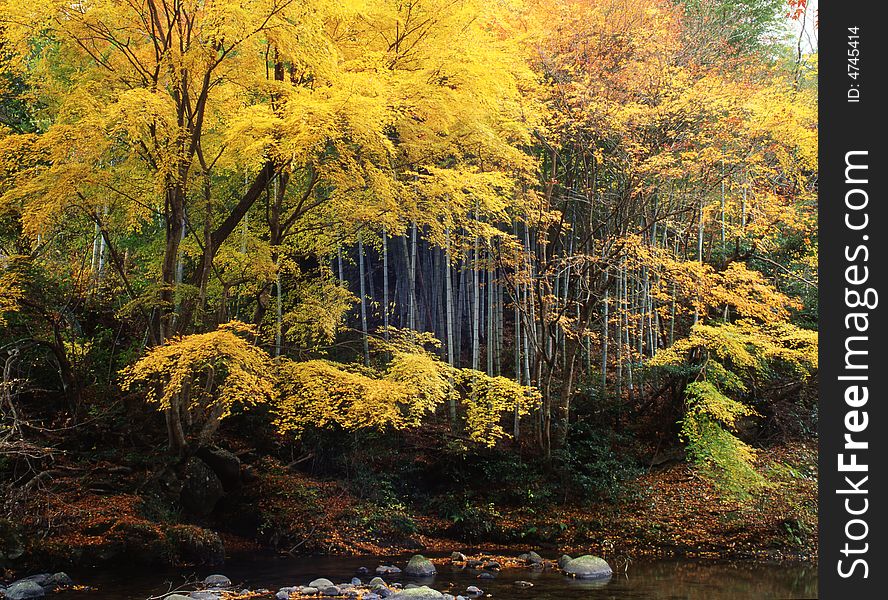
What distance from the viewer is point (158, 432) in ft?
33.7

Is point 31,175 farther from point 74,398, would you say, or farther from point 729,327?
point 729,327

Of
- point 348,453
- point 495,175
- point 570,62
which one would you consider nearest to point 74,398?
point 348,453

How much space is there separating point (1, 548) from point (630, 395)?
9.43 m

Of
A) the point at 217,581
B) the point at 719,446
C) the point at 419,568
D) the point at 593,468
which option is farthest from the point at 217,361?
the point at 719,446

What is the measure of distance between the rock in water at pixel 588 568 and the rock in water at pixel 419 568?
1.58 m

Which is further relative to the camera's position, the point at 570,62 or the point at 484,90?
the point at 570,62

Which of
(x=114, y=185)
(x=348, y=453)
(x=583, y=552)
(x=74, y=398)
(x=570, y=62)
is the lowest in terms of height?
(x=583, y=552)

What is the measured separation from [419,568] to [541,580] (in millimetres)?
1382

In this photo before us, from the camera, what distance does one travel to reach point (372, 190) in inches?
335

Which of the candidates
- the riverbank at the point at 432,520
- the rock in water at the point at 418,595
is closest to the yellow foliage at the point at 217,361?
the riverbank at the point at 432,520

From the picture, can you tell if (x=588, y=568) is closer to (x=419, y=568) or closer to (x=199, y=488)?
(x=419, y=568)

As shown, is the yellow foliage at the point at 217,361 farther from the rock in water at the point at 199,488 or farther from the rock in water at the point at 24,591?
the rock in water at the point at 24,591

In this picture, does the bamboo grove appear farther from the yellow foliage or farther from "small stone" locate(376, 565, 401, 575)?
"small stone" locate(376, 565, 401, 575)

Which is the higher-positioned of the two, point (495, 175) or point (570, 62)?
point (570, 62)
